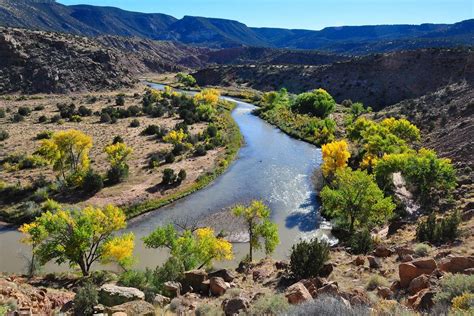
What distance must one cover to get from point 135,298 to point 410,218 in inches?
990

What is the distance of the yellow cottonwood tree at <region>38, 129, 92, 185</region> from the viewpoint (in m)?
46.2

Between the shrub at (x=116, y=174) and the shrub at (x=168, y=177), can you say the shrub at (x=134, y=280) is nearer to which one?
the shrub at (x=168, y=177)

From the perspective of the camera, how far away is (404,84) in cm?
10662

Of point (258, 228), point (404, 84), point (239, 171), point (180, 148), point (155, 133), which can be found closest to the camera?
point (258, 228)

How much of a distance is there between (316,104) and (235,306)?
8125cm

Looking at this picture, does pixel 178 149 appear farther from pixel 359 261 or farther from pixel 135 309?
pixel 135 309

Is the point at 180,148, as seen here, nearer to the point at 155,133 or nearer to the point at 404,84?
the point at 155,133

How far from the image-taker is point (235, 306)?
16297mm

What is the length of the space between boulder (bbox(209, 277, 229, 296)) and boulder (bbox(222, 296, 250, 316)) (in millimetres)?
3614

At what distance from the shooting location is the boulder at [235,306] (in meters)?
16.1

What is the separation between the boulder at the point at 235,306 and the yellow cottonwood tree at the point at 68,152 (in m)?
35.6

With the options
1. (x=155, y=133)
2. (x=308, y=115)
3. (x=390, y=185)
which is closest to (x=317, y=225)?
(x=390, y=185)

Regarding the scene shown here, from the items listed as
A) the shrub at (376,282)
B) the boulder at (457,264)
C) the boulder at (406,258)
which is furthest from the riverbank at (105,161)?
the boulder at (457,264)

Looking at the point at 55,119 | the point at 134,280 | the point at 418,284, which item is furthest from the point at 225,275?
the point at 55,119
